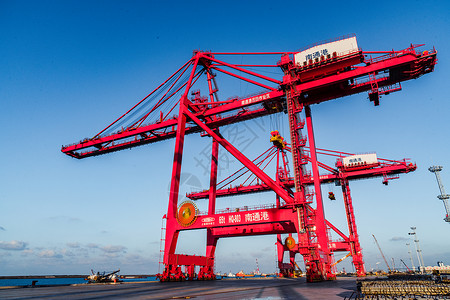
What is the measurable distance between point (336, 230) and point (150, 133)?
1241 inches

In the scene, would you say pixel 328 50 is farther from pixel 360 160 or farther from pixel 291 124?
pixel 360 160

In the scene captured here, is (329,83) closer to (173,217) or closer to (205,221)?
(205,221)

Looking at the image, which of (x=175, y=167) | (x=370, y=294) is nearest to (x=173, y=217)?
(x=175, y=167)

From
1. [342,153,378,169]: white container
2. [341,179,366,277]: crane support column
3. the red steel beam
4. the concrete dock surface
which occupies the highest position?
[342,153,378,169]: white container

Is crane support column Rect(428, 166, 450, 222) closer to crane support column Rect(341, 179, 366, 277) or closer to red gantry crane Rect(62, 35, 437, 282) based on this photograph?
crane support column Rect(341, 179, 366, 277)

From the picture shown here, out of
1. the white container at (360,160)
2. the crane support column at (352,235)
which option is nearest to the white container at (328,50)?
the white container at (360,160)

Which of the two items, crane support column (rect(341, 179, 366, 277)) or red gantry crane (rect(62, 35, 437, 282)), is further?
crane support column (rect(341, 179, 366, 277))

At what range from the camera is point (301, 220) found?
909 inches

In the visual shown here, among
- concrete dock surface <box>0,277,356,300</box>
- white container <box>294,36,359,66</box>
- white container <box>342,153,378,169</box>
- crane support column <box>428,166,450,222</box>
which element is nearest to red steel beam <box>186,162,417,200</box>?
white container <box>342,153,378,169</box>

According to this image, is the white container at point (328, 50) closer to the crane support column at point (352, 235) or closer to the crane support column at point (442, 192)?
the crane support column at point (352, 235)

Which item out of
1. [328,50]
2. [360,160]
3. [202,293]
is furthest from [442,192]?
[202,293]

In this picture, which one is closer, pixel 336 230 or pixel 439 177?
pixel 336 230

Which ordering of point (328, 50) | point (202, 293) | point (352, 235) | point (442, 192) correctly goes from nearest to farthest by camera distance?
point (202, 293)
point (328, 50)
point (352, 235)
point (442, 192)

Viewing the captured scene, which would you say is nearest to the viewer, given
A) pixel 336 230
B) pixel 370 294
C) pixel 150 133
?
pixel 370 294
